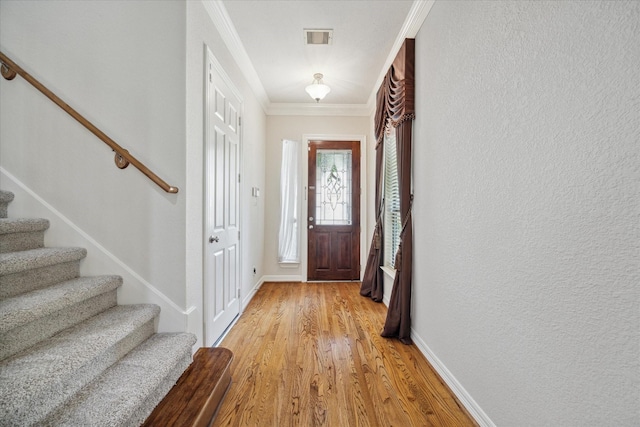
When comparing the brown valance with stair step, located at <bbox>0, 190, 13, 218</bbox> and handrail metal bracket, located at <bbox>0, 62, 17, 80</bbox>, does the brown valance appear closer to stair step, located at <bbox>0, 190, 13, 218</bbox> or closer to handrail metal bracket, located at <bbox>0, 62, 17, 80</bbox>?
handrail metal bracket, located at <bbox>0, 62, 17, 80</bbox>

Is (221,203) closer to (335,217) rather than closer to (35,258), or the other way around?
(35,258)

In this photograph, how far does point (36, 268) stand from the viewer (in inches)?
59.0

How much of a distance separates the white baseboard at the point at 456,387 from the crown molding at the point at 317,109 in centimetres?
332

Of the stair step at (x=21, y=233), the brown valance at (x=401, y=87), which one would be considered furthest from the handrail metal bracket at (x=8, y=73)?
the brown valance at (x=401, y=87)

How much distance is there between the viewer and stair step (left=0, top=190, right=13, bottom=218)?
1.73m

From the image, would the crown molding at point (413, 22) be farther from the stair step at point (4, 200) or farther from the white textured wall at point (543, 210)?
the stair step at point (4, 200)

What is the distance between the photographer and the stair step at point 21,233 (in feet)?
5.01

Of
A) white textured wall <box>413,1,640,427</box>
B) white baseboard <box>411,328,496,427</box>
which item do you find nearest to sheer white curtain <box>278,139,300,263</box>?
white baseboard <box>411,328,496,427</box>

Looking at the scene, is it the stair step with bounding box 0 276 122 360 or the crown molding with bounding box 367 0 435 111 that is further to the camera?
the crown molding with bounding box 367 0 435 111

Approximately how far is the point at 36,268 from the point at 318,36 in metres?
2.72

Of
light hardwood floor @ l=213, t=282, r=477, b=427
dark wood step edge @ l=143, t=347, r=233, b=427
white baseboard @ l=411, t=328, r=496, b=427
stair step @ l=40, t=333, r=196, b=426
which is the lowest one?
light hardwood floor @ l=213, t=282, r=477, b=427

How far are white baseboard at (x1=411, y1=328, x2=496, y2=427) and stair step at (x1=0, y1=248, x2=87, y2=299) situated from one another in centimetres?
241

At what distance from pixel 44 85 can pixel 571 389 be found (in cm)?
311

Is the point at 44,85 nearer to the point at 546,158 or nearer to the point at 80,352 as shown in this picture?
the point at 80,352
